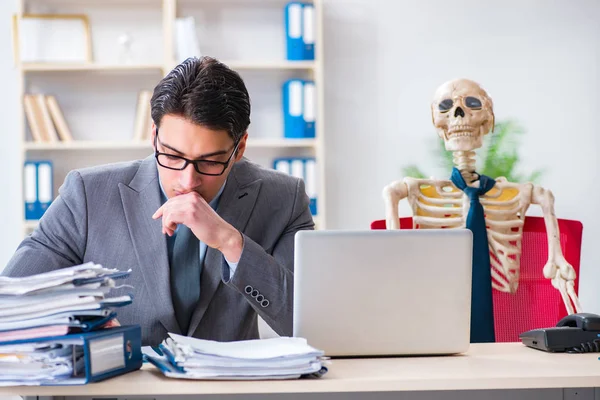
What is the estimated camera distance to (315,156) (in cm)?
420

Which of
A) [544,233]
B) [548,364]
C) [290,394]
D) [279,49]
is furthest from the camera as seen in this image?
[279,49]

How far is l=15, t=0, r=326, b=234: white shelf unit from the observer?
4289mm

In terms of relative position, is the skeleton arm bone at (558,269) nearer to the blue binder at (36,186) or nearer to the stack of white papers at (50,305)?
the stack of white papers at (50,305)

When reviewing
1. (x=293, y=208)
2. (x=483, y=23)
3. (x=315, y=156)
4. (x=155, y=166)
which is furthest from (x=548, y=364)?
(x=483, y=23)

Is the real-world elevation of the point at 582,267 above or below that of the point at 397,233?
below

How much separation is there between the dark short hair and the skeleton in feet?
3.22

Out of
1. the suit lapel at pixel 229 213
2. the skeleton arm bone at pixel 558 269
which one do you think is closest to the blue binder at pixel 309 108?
the skeleton arm bone at pixel 558 269

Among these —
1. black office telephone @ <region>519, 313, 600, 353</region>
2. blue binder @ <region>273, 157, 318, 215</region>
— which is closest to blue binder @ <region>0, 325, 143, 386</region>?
black office telephone @ <region>519, 313, 600, 353</region>

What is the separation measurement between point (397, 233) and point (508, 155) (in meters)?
2.97

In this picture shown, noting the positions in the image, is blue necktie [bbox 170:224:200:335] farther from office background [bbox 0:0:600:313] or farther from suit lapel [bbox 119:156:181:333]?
office background [bbox 0:0:600:313]

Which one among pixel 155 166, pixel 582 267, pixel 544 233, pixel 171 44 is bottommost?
pixel 582 267

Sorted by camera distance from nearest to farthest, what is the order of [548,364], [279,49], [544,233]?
1. [548,364]
2. [544,233]
3. [279,49]

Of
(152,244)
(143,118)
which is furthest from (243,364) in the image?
(143,118)

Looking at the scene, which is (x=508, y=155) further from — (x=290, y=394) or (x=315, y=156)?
(x=290, y=394)
